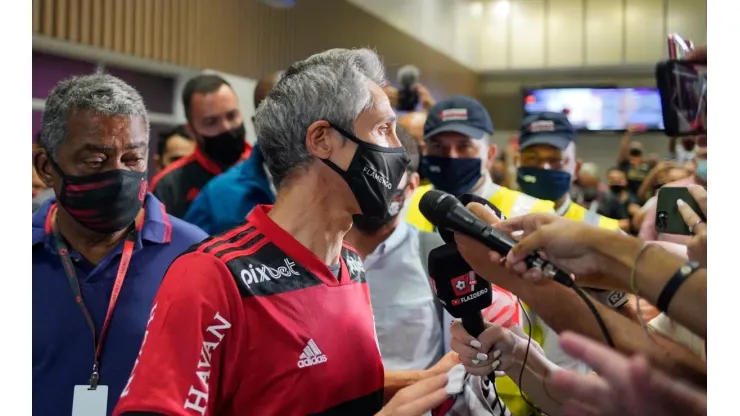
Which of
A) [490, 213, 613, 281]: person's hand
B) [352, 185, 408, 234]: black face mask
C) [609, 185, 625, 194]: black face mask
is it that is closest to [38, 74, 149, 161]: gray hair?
[352, 185, 408, 234]: black face mask

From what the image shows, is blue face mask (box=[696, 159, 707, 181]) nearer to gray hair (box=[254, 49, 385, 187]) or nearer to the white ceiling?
gray hair (box=[254, 49, 385, 187])

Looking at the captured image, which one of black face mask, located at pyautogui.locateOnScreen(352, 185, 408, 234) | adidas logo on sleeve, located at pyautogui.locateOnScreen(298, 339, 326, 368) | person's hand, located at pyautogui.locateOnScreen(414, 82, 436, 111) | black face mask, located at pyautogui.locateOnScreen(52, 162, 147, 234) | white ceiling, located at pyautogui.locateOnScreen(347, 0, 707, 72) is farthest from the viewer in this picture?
person's hand, located at pyautogui.locateOnScreen(414, 82, 436, 111)

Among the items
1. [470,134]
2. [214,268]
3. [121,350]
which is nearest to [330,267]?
[214,268]

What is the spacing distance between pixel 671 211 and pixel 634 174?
13.0 feet

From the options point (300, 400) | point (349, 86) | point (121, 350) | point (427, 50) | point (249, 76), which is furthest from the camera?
point (427, 50)

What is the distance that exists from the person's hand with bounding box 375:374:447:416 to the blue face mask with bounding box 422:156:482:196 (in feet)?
4.30

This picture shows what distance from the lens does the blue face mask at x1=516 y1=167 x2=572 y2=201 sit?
279 cm

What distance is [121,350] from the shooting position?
1560 mm

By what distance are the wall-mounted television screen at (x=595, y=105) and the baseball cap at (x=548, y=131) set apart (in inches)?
39.7

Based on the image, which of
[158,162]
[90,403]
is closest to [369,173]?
[90,403]

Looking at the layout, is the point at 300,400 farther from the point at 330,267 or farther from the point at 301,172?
A: the point at 301,172

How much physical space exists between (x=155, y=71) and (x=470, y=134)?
2.26 m

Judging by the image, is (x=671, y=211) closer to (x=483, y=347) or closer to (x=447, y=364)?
(x=483, y=347)
